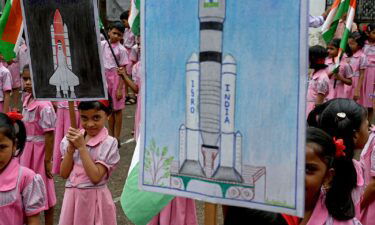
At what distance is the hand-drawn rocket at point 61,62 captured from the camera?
3.61m

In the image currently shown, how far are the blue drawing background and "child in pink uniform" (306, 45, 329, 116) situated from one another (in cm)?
513

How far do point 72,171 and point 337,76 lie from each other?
16.8ft

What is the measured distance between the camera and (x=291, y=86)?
2107 millimetres

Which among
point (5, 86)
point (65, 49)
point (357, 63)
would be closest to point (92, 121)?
point (65, 49)

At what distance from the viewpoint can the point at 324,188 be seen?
9.21 feet

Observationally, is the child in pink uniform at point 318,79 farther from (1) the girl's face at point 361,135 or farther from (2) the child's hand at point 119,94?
(1) the girl's face at point 361,135

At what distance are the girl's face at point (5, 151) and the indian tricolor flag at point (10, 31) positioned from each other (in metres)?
1.23

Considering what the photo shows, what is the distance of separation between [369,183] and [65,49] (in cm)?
186

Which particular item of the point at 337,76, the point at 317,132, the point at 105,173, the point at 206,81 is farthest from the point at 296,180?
the point at 337,76

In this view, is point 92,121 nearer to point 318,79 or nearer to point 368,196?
point 368,196

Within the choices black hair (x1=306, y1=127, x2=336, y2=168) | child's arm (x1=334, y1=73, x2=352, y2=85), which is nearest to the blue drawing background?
black hair (x1=306, y1=127, x2=336, y2=168)

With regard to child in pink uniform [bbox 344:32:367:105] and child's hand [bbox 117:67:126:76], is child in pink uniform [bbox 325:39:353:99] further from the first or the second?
child's hand [bbox 117:67:126:76]

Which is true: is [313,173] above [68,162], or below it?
above

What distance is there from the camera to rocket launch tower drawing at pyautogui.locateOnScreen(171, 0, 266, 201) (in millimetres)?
2225
